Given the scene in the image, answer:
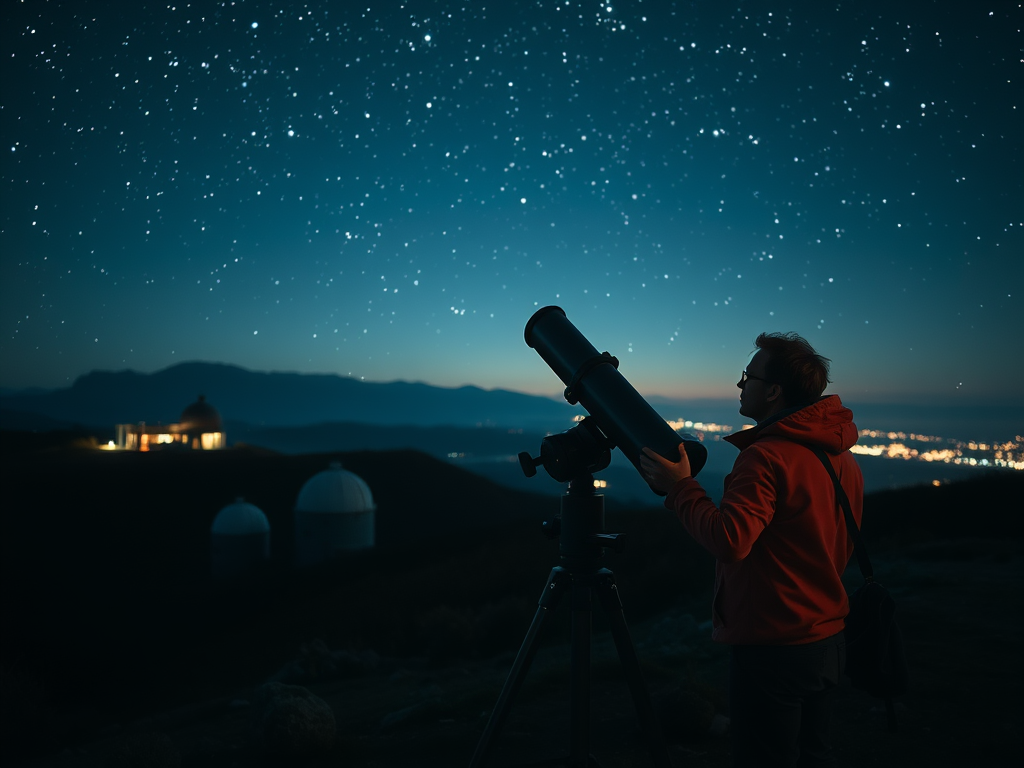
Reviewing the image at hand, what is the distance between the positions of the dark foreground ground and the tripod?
1.48 feet

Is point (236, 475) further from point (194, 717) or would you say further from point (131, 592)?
point (194, 717)

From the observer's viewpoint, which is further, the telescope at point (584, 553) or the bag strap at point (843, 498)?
the telescope at point (584, 553)

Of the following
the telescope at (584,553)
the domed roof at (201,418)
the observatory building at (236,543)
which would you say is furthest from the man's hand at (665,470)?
the domed roof at (201,418)

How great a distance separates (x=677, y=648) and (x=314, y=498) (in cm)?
2334

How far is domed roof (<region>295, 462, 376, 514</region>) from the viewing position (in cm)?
2756

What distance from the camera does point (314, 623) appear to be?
53.2ft

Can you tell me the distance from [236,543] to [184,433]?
940 inches

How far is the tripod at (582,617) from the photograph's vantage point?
2.72 meters

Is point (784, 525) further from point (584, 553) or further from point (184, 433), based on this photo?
point (184, 433)

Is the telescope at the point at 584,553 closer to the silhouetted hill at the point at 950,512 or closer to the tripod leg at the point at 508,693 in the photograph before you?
the tripod leg at the point at 508,693

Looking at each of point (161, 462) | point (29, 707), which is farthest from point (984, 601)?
point (161, 462)

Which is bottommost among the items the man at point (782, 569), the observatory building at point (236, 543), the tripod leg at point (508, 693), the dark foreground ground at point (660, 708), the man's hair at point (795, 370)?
the observatory building at point (236, 543)

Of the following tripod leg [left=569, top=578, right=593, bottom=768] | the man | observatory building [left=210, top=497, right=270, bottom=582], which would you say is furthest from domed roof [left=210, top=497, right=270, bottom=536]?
the man

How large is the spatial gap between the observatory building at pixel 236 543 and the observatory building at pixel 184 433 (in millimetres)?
18944
